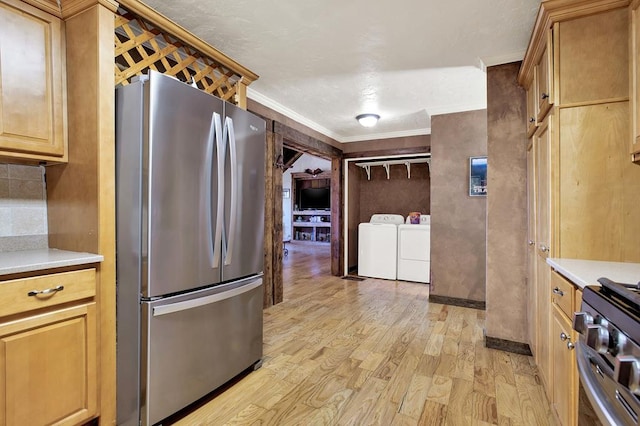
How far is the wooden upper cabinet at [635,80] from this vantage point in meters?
1.41

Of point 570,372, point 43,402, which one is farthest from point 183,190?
point 570,372

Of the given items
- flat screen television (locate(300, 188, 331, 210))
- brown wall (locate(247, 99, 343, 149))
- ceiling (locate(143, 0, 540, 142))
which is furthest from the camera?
flat screen television (locate(300, 188, 331, 210))

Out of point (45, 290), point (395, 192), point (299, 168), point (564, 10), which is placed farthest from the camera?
point (299, 168)

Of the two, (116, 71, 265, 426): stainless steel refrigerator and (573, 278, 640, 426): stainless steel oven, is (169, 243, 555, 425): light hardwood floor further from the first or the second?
(573, 278, 640, 426): stainless steel oven

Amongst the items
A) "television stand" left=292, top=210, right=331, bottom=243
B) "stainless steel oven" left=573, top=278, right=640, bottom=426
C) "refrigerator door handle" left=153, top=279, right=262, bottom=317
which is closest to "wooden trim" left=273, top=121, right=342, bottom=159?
"refrigerator door handle" left=153, top=279, right=262, bottom=317

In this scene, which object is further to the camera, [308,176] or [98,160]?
[308,176]

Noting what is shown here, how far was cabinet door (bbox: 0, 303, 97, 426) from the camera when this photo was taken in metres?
1.24

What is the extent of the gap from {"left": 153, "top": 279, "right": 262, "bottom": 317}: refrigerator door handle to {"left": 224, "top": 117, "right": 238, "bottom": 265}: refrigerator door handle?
0.63ft

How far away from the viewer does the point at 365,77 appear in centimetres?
293

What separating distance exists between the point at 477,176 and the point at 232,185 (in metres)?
3.08

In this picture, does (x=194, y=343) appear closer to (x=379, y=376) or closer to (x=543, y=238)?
(x=379, y=376)

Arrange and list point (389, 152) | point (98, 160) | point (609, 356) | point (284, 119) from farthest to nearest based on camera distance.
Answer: point (389, 152) → point (284, 119) → point (98, 160) → point (609, 356)

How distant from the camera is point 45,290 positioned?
1.34 meters

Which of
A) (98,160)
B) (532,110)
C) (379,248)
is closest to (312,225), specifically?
(379,248)
